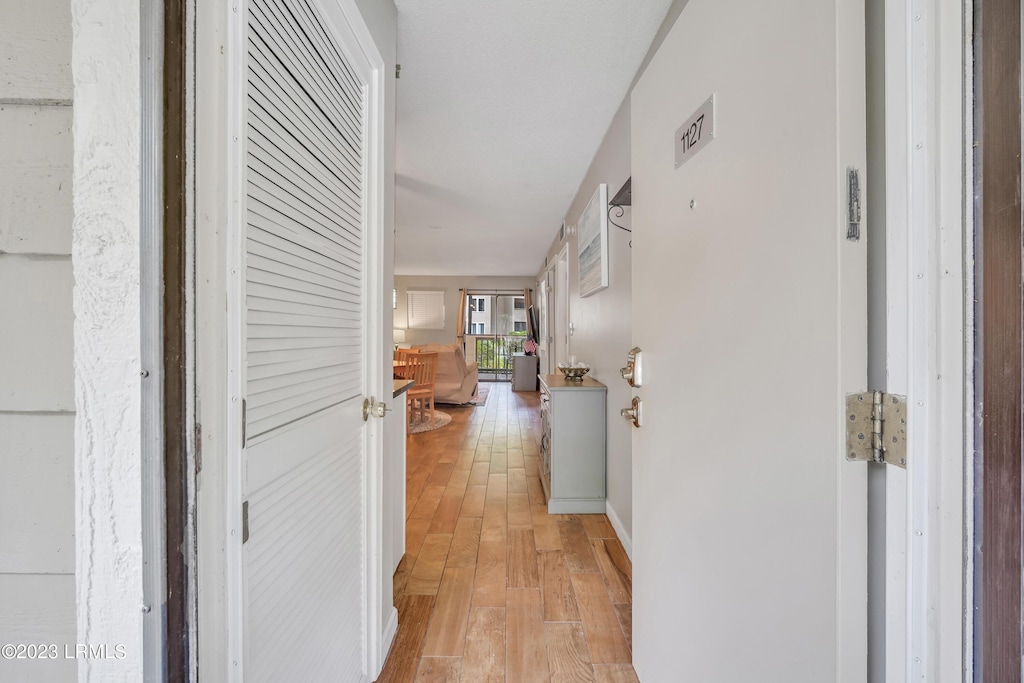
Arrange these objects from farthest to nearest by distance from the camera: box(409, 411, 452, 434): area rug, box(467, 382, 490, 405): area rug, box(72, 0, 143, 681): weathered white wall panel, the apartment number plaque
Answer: box(467, 382, 490, 405): area rug → box(409, 411, 452, 434): area rug → the apartment number plaque → box(72, 0, 143, 681): weathered white wall panel

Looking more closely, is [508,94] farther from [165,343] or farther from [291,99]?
[165,343]

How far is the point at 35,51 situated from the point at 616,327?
2241mm

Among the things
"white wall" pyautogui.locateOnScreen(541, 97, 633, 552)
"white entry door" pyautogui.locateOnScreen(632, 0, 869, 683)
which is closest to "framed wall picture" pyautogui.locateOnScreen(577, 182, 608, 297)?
"white wall" pyautogui.locateOnScreen(541, 97, 633, 552)

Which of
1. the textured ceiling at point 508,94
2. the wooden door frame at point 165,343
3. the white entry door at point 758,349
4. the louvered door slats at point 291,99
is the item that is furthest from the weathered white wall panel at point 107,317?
the textured ceiling at point 508,94

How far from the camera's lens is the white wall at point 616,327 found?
2.11m

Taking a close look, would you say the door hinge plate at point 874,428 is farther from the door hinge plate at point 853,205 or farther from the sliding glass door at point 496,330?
the sliding glass door at point 496,330

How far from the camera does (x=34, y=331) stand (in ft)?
1.59

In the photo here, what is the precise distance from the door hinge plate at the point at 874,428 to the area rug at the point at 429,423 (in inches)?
169

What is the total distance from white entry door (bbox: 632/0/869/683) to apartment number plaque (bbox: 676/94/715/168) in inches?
0.6

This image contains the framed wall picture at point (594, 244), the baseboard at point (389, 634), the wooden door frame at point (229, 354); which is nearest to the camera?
the wooden door frame at point (229, 354)

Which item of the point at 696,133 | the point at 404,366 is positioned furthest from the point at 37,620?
the point at 404,366

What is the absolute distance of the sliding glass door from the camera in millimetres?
9391

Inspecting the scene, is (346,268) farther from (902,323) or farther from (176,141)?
(902,323)

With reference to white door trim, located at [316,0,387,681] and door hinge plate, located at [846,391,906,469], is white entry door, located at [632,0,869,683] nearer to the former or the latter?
door hinge plate, located at [846,391,906,469]
